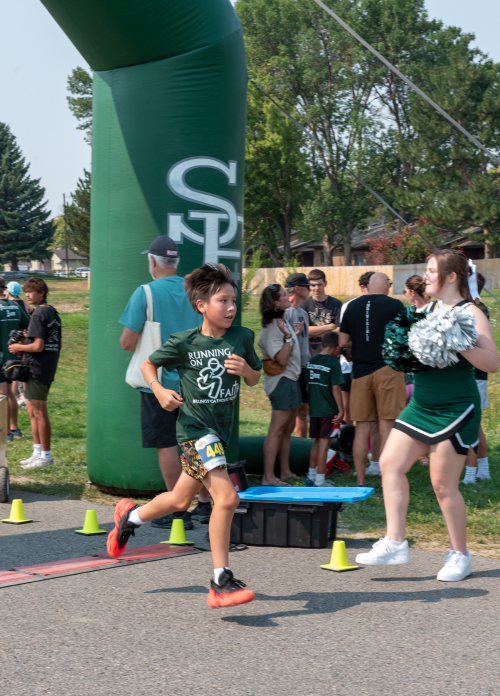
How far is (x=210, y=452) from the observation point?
13.8ft

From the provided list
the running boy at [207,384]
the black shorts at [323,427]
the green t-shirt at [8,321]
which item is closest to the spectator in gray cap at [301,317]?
the black shorts at [323,427]

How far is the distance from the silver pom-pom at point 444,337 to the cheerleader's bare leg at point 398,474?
0.51 metres

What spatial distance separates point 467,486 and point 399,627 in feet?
13.1

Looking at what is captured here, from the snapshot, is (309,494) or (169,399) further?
(309,494)

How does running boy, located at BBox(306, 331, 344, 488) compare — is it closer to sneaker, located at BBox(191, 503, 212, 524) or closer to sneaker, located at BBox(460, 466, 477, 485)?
sneaker, located at BBox(460, 466, 477, 485)

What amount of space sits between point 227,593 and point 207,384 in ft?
3.66

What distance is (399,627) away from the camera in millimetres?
3859

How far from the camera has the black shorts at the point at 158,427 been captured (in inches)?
232

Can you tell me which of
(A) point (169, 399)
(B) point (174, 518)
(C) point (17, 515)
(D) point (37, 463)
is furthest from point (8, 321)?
(A) point (169, 399)

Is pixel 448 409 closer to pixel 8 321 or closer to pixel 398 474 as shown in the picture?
pixel 398 474

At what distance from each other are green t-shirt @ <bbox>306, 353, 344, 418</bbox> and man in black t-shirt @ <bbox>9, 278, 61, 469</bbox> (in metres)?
2.91

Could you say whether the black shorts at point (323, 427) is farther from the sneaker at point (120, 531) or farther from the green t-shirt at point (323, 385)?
the sneaker at point (120, 531)

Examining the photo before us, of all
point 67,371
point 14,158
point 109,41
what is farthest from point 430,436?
point 14,158

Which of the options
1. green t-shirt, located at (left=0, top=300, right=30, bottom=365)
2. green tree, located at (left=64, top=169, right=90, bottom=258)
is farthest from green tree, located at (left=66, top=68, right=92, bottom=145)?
green t-shirt, located at (left=0, top=300, right=30, bottom=365)
